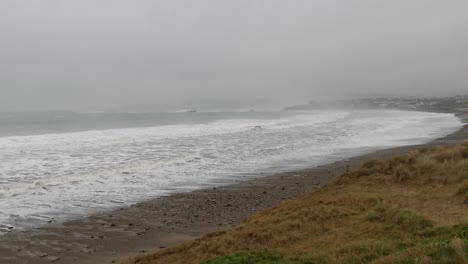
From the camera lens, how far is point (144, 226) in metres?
10.4

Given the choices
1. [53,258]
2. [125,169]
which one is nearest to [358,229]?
[53,258]

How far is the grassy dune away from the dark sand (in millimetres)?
1168

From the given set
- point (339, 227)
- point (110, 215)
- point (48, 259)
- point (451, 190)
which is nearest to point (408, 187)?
point (451, 190)

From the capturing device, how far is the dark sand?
28.4ft

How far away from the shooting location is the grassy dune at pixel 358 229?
21.2 feet

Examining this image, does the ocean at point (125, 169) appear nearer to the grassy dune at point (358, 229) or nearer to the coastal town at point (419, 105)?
the grassy dune at point (358, 229)

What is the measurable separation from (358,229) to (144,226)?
480 cm

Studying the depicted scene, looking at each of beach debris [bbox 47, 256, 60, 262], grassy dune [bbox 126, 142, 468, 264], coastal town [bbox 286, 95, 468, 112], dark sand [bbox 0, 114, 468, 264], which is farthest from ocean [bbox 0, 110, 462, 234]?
coastal town [bbox 286, 95, 468, 112]

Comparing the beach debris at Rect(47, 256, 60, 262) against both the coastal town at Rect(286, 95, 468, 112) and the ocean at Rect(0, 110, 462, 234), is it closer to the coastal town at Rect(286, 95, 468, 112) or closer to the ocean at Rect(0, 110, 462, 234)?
the ocean at Rect(0, 110, 462, 234)

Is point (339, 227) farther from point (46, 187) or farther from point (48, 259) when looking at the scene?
point (46, 187)

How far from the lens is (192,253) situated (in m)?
7.73

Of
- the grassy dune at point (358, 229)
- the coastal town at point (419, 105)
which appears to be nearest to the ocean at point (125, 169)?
the grassy dune at point (358, 229)

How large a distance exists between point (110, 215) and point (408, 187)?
746 centimetres

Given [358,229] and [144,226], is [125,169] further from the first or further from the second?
[358,229]
